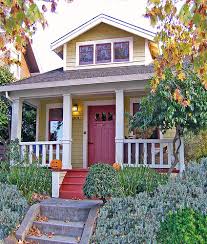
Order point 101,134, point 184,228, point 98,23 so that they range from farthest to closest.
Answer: point 98,23
point 101,134
point 184,228

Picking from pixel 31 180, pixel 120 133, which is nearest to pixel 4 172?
pixel 31 180

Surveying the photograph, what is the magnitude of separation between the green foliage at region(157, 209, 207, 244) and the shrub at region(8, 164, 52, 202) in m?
3.54

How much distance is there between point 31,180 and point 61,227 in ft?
8.17

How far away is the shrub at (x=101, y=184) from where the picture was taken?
637cm

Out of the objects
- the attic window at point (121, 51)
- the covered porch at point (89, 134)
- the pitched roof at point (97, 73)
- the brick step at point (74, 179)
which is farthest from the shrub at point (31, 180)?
the attic window at point (121, 51)

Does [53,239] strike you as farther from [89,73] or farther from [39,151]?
[89,73]

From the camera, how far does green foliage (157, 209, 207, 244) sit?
17.3ft

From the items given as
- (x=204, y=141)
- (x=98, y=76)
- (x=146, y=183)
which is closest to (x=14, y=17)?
(x=146, y=183)

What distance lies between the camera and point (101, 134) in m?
Result: 11.9

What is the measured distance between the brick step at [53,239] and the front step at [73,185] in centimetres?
261

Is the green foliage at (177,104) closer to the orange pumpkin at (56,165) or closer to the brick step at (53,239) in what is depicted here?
the orange pumpkin at (56,165)

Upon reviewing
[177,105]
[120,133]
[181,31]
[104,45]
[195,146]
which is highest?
[104,45]

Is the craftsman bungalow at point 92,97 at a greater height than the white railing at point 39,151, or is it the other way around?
the craftsman bungalow at point 92,97

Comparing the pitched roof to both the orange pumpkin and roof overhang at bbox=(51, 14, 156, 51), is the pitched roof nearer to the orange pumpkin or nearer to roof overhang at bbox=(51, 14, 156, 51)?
roof overhang at bbox=(51, 14, 156, 51)
